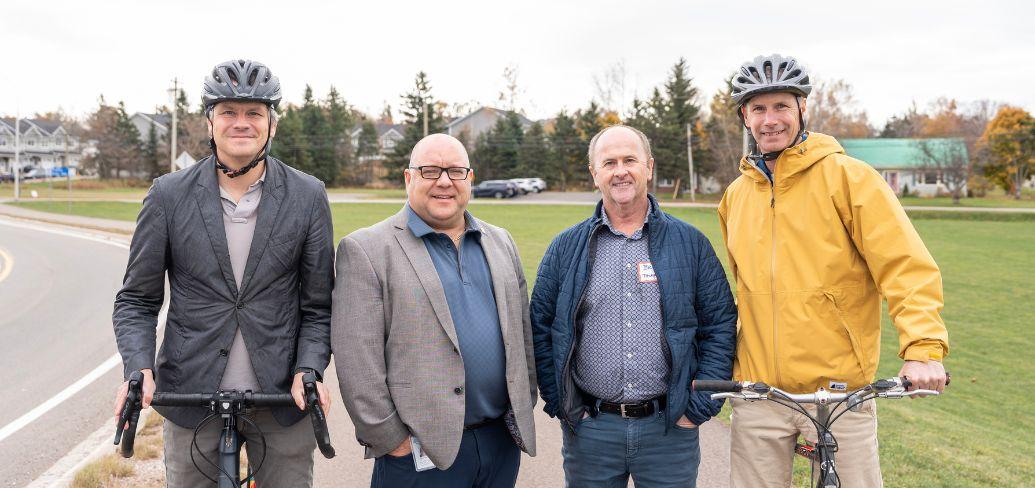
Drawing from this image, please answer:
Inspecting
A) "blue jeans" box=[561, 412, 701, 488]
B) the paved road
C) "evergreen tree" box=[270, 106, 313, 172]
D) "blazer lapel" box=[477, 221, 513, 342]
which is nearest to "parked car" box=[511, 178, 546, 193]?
"evergreen tree" box=[270, 106, 313, 172]

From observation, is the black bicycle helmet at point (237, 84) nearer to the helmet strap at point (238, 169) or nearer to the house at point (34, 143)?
the helmet strap at point (238, 169)

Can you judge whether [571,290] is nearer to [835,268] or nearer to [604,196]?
[604,196]

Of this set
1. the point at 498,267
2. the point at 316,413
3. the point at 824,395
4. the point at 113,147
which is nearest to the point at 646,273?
the point at 498,267

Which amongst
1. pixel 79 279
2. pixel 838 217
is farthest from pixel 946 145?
pixel 838 217

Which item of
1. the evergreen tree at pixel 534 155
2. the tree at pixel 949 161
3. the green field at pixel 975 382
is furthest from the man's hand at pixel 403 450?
the evergreen tree at pixel 534 155

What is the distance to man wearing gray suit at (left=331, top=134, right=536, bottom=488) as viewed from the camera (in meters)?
3.16

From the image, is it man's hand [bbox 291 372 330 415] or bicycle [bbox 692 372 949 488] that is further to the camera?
man's hand [bbox 291 372 330 415]

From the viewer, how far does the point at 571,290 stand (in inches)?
140

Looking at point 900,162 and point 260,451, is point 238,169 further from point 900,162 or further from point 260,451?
point 900,162

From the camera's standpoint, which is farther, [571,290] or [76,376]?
[76,376]

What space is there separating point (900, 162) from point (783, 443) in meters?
75.2

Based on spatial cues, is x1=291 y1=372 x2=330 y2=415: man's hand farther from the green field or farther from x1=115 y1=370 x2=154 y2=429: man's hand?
the green field

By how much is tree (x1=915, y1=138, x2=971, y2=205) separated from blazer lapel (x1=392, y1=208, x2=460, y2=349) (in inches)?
2269

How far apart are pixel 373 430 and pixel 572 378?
3.22 feet
